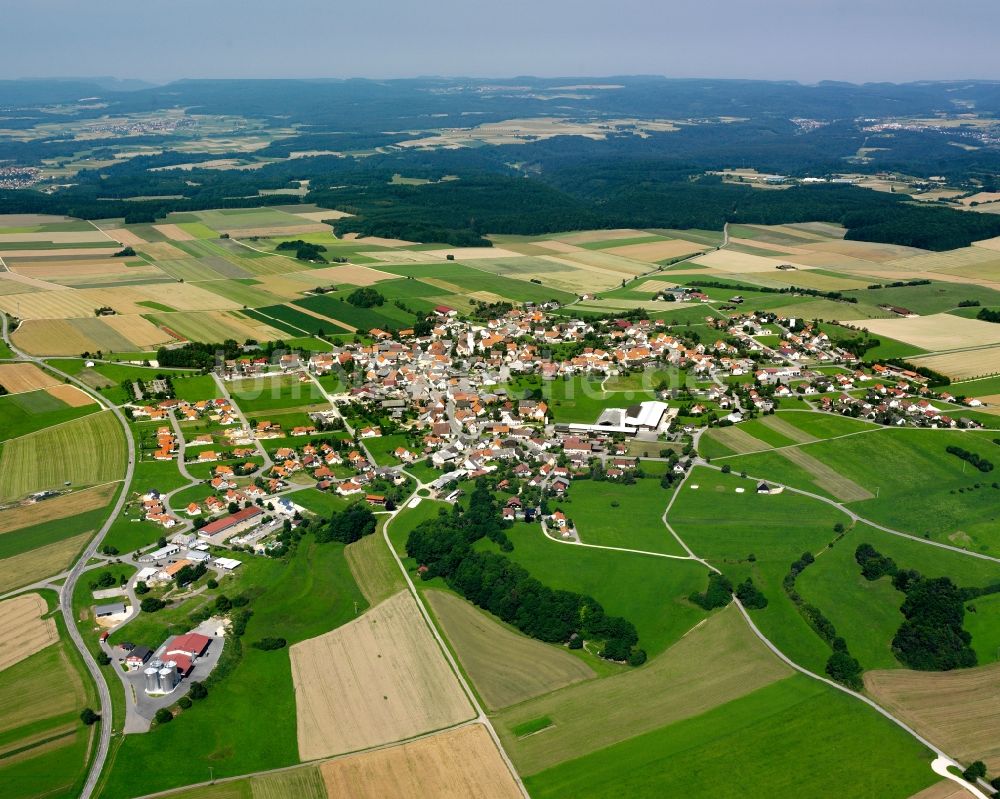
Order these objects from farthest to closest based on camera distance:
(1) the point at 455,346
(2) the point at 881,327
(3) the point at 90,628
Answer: (2) the point at 881,327 < (1) the point at 455,346 < (3) the point at 90,628

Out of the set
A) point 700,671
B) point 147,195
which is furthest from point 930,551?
point 147,195

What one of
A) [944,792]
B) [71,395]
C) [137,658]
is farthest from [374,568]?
[71,395]

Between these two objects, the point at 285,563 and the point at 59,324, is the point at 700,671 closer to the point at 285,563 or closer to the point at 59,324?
the point at 285,563

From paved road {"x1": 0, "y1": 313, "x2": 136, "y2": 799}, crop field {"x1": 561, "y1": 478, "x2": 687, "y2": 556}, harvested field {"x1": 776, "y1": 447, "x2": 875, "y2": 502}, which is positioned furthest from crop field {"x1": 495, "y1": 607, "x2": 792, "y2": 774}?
harvested field {"x1": 776, "y1": 447, "x2": 875, "y2": 502}

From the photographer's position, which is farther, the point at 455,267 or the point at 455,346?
the point at 455,267

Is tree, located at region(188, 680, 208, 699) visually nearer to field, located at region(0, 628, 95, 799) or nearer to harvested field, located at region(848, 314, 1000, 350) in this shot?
field, located at region(0, 628, 95, 799)

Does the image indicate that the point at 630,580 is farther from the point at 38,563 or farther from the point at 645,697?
the point at 38,563
